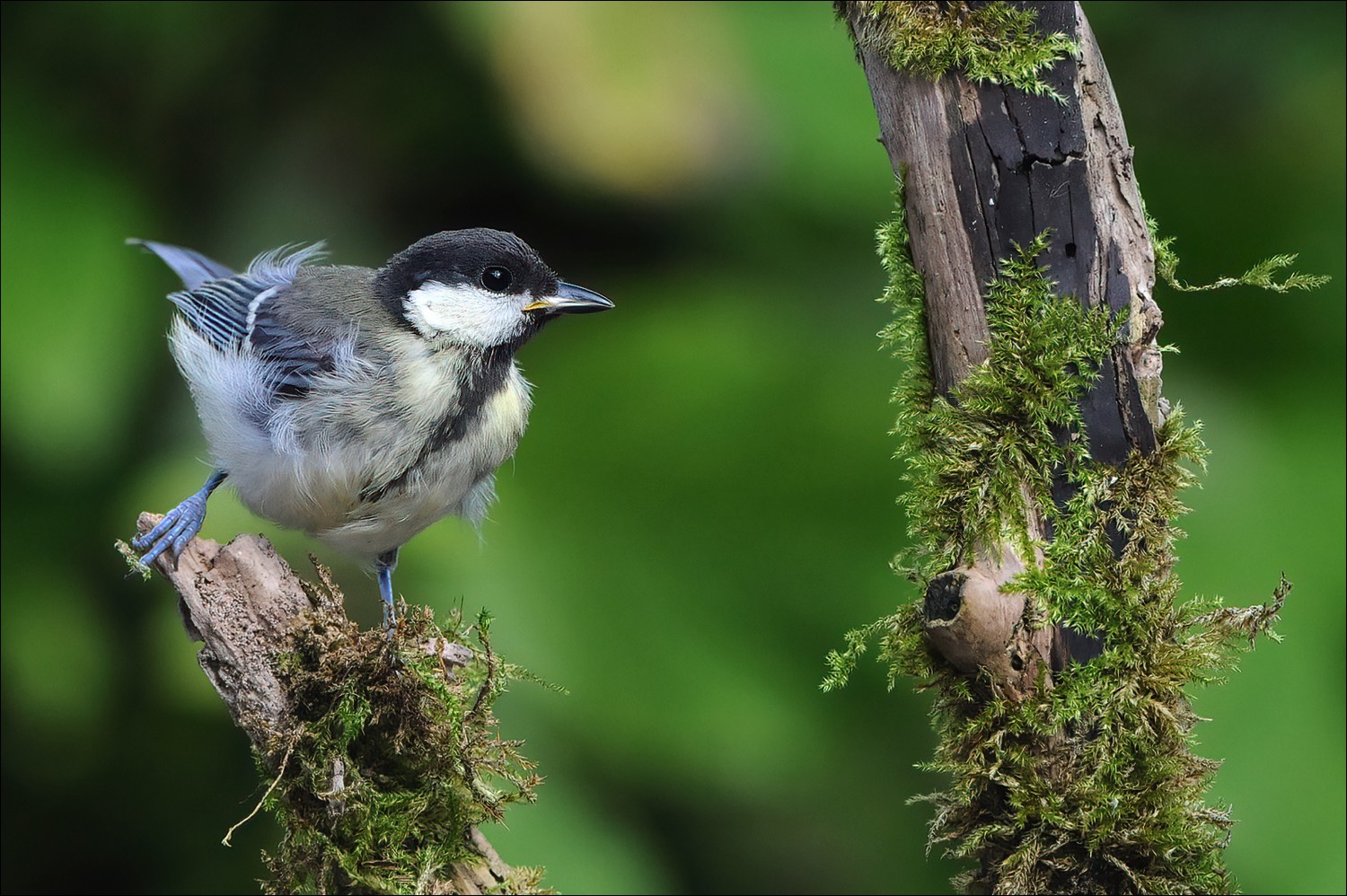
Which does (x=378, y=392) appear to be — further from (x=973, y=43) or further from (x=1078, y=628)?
(x=1078, y=628)

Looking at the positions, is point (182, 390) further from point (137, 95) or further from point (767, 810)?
point (767, 810)

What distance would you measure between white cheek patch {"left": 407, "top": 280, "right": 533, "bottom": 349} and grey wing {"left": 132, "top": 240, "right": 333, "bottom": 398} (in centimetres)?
24

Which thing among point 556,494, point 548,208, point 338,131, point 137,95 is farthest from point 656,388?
point 137,95

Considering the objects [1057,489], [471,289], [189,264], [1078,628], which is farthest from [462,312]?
[1078,628]

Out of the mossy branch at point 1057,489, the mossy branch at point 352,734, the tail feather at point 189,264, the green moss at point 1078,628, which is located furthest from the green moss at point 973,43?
the tail feather at point 189,264

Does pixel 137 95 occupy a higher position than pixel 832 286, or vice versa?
pixel 137 95

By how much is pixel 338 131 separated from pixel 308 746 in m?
2.98

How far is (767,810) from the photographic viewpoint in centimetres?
452

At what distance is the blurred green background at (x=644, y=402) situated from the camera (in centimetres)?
392

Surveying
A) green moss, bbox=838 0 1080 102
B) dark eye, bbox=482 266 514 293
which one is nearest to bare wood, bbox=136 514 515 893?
dark eye, bbox=482 266 514 293

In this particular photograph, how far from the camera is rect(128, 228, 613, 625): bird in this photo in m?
2.73

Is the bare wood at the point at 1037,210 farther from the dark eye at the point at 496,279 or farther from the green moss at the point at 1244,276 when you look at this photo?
the dark eye at the point at 496,279

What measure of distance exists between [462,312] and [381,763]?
42.3 inches

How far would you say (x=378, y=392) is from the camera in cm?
274
